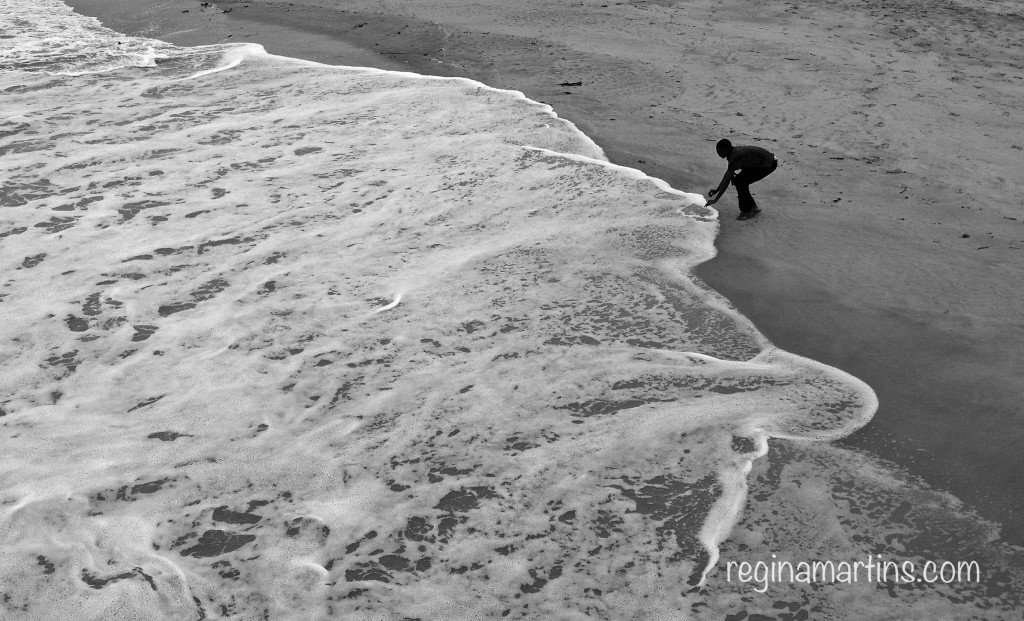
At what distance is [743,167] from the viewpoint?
7.86 metres

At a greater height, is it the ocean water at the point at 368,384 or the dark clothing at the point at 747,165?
the dark clothing at the point at 747,165

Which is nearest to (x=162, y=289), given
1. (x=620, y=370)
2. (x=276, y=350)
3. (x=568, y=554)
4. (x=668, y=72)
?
(x=276, y=350)

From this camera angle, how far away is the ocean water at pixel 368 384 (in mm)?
4590

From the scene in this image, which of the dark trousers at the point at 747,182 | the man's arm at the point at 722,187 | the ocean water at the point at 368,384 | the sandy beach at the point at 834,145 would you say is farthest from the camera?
the dark trousers at the point at 747,182

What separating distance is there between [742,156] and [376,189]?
394 centimetres

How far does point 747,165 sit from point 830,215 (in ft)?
3.22

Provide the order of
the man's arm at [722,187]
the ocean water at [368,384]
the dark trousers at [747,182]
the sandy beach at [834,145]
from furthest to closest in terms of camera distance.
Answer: the dark trousers at [747,182]
the man's arm at [722,187]
the sandy beach at [834,145]
the ocean water at [368,384]

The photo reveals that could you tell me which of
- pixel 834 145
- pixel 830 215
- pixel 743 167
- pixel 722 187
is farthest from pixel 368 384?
pixel 834 145

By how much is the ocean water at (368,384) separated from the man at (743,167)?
1.43 feet

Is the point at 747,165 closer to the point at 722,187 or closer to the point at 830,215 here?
the point at 722,187

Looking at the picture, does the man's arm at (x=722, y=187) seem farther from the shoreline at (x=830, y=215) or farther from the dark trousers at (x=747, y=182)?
the shoreline at (x=830, y=215)

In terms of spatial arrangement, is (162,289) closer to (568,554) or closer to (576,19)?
(568,554)

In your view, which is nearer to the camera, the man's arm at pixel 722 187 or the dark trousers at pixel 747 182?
the man's arm at pixel 722 187

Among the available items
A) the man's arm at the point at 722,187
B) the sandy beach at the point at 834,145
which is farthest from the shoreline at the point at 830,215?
the man's arm at the point at 722,187
